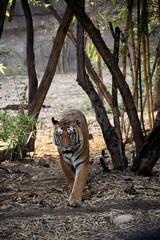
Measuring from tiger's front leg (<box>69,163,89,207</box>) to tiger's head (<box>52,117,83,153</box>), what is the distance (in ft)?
0.73

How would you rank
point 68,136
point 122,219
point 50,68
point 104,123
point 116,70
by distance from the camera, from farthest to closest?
point 50,68 → point 104,123 → point 116,70 → point 68,136 → point 122,219

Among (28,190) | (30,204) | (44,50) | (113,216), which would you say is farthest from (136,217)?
(44,50)

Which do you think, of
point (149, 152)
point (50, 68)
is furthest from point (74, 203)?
point (50, 68)

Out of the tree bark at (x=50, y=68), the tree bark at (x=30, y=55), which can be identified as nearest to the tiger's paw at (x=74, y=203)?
the tree bark at (x=50, y=68)

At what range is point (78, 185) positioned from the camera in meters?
4.28

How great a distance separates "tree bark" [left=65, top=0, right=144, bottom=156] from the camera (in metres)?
4.62

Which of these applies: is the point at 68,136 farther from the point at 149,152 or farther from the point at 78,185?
the point at 149,152

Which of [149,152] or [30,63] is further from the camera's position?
[30,63]

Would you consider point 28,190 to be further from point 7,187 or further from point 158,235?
point 158,235

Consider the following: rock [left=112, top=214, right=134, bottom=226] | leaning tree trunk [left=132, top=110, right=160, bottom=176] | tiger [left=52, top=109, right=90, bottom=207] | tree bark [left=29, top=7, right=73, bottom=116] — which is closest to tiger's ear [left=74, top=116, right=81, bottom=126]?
Result: tiger [left=52, top=109, right=90, bottom=207]

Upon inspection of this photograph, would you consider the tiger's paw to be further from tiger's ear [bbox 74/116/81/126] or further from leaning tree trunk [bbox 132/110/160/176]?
leaning tree trunk [bbox 132/110/160/176]

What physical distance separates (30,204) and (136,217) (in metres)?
0.93

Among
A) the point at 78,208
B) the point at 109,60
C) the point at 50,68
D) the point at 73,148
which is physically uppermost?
the point at 109,60

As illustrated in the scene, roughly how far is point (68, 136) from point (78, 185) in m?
0.46
